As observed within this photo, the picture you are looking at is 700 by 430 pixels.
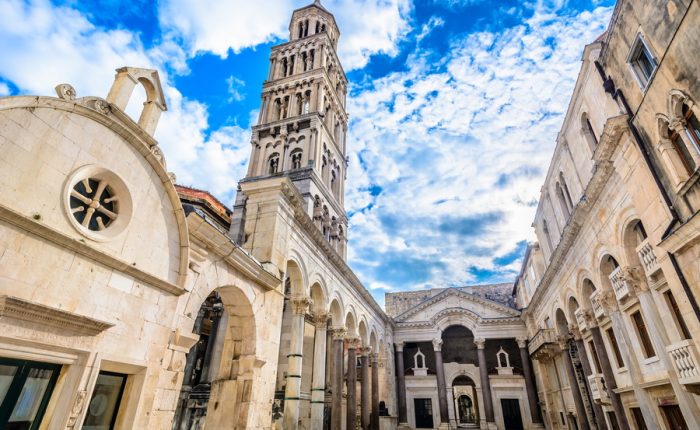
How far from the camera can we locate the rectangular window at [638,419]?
13.3 metres

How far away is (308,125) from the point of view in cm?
2716

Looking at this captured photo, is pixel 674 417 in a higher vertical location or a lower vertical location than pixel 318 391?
lower

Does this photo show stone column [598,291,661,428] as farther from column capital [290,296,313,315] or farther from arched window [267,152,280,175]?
arched window [267,152,280,175]

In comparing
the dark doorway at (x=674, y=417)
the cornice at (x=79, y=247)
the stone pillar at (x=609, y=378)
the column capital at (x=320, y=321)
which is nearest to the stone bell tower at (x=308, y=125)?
the column capital at (x=320, y=321)

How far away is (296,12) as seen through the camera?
35250 mm

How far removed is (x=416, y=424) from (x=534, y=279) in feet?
50.1

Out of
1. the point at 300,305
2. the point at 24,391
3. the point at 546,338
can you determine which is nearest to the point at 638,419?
the point at 546,338

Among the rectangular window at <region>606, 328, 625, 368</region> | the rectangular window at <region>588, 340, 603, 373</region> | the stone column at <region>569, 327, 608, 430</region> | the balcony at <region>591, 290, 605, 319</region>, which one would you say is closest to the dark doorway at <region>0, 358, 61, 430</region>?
the balcony at <region>591, 290, 605, 319</region>

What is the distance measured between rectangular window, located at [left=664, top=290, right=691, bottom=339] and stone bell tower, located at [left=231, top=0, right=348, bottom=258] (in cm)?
1598

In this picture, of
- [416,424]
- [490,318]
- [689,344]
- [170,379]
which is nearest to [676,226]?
[689,344]

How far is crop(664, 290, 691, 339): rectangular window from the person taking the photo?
984cm

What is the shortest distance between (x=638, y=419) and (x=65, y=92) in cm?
1957

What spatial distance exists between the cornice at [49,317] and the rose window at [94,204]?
1523mm

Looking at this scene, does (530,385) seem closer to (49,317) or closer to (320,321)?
(320,321)
